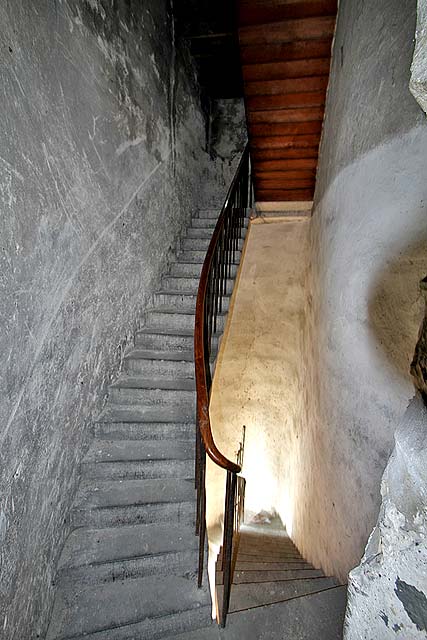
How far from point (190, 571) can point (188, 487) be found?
45cm

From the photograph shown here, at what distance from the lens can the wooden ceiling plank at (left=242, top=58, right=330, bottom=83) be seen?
297 cm

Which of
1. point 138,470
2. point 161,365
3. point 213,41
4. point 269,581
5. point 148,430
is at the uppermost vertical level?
point 213,41

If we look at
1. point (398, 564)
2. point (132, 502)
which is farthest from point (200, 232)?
point (398, 564)

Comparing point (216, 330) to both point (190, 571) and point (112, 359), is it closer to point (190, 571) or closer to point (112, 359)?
point (112, 359)

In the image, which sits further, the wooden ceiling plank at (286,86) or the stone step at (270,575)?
the wooden ceiling plank at (286,86)

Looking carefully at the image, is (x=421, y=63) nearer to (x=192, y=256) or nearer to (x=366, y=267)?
(x=366, y=267)

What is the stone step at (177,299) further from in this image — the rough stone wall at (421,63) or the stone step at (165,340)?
the rough stone wall at (421,63)

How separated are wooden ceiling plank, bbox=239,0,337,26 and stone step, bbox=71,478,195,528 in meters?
3.58

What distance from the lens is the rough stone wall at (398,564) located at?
2.23 feet

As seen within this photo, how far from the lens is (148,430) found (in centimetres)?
253

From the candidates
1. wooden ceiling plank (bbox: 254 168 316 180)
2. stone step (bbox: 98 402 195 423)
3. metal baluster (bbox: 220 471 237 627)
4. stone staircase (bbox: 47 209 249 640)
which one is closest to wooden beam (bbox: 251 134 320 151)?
wooden ceiling plank (bbox: 254 168 316 180)

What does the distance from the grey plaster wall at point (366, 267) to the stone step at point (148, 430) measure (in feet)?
3.31

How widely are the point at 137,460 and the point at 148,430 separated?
233 millimetres

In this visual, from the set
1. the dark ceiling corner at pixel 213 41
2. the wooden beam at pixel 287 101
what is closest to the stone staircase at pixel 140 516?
the wooden beam at pixel 287 101
